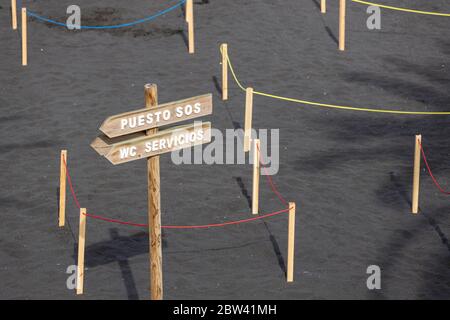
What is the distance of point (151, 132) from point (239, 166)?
570 cm

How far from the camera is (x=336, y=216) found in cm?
1709

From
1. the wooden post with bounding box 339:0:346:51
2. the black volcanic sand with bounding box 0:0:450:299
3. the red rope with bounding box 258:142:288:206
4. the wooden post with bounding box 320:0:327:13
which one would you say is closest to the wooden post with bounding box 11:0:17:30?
the black volcanic sand with bounding box 0:0:450:299

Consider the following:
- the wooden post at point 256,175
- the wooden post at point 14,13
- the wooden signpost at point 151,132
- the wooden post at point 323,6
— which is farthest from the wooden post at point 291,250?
the wooden post at point 14,13

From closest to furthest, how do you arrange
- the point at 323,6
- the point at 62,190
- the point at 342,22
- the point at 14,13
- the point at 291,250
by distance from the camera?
the point at 291,250, the point at 62,190, the point at 342,22, the point at 14,13, the point at 323,6

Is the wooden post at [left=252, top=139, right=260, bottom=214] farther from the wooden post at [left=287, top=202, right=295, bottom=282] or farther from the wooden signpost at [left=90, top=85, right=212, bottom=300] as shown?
the wooden signpost at [left=90, top=85, right=212, bottom=300]

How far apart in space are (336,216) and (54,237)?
395cm

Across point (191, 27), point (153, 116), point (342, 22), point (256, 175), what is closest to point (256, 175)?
point (256, 175)

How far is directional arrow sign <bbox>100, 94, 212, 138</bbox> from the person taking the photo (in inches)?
497

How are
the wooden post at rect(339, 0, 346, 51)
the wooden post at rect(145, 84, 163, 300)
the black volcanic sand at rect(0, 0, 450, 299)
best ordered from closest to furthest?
the wooden post at rect(145, 84, 163, 300) → the black volcanic sand at rect(0, 0, 450, 299) → the wooden post at rect(339, 0, 346, 51)

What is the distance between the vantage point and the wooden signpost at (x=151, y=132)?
12.7 metres

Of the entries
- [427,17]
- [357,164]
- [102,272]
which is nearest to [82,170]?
[102,272]

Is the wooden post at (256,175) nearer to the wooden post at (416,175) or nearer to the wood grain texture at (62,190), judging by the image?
the wooden post at (416,175)

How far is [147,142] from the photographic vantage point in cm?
1282

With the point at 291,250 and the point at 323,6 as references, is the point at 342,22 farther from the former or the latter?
the point at 291,250
